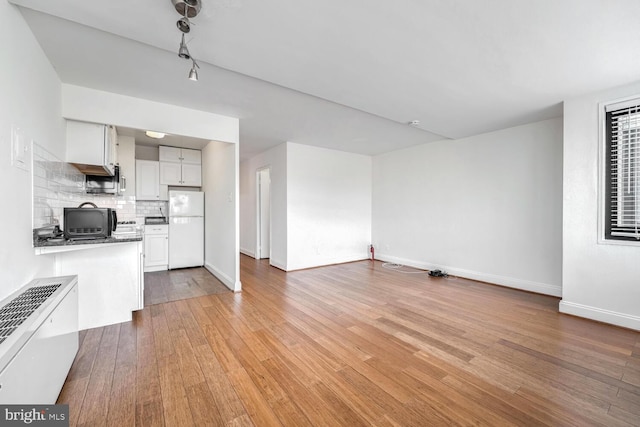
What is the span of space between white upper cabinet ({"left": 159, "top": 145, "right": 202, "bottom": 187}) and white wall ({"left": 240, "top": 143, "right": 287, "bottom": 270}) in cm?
132

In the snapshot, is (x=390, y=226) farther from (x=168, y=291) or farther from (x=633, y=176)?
(x=168, y=291)

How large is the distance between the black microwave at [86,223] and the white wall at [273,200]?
2.98 m

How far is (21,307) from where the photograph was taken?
4.61 feet

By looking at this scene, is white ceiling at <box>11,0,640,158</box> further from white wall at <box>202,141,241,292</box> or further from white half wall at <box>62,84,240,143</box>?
white wall at <box>202,141,241,292</box>

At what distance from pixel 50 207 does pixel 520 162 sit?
5865mm

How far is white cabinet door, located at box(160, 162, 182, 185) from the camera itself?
5.14 meters

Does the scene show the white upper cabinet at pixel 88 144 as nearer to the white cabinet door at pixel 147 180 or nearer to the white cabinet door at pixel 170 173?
the white cabinet door at pixel 147 180

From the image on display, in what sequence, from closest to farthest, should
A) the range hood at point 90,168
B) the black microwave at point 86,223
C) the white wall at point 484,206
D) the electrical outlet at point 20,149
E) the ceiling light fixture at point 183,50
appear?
1. the electrical outlet at point 20,149
2. the ceiling light fixture at point 183,50
3. the black microwave at point 86,223
4. the range hood at point 90,168
5. the white wall at point 484,206

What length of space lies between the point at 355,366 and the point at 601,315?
293cm

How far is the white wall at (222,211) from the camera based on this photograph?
12.6ft

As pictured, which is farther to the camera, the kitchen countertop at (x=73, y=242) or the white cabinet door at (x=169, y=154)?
the white cabinet door at (x=169, y=154)

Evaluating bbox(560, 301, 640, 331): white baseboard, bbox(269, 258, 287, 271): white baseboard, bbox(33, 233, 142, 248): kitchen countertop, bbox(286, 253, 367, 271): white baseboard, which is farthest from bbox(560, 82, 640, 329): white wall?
bbox(33, 233, 142, 248): kitchen countertop

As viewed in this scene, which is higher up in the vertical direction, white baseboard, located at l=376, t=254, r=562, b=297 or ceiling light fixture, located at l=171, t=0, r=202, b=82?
ceiling light fixture, located at l=171, t=0, r=202, b=82

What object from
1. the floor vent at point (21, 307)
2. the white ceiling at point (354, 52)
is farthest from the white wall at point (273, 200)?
the floor vent at point (21, 307)
